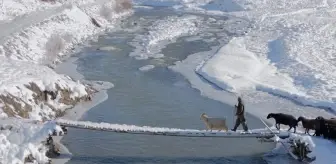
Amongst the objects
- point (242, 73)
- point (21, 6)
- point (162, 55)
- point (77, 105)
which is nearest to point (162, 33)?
point (162, 55)

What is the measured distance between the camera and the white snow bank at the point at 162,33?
1462 inches

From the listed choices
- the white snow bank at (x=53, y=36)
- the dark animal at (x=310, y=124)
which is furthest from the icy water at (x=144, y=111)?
the dark animal at (x=310, y=124)

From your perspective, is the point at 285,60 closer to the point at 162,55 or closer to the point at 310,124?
the point at 162,55

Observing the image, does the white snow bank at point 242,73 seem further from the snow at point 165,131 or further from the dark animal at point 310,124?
the snow at point 165,131

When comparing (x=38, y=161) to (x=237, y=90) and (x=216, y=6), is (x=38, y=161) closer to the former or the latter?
(x=237, y=90)

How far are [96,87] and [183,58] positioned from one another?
9.27 m

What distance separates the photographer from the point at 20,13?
1558 inches

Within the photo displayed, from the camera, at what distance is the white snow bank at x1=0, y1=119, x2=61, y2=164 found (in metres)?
17.7

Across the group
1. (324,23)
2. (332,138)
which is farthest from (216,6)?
(332,138)

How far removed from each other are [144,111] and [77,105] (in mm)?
3067

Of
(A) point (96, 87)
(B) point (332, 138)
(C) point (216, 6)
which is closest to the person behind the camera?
(B) point (332, 138)

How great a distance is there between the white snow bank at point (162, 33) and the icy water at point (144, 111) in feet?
2.57

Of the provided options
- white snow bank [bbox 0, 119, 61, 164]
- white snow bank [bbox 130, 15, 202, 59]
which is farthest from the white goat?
white snow bank [bbox 130, 15, 202, 59]

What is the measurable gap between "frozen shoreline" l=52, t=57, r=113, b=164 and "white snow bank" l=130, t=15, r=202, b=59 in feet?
16.7
